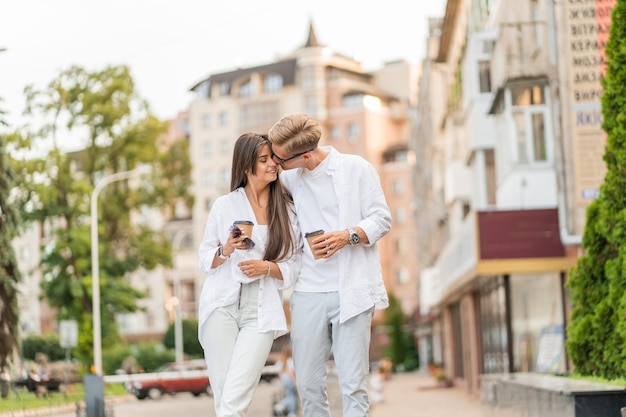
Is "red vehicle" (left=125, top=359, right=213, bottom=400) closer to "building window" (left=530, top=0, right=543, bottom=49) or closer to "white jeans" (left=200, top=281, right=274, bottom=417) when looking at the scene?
"building window" (left=530, top=0, right=543, bottom=49)

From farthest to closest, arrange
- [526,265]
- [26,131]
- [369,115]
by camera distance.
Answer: [369,115], [26,131], [526,265]

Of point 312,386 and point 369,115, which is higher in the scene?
point 369,115

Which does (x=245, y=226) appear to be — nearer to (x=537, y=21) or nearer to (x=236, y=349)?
(x=236, y=349)

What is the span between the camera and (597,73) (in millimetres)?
21156

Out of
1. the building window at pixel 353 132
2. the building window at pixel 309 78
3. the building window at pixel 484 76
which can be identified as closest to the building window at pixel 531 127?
the building window at pixel 484 76

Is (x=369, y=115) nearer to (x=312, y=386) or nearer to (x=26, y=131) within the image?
(x=26, y=131)

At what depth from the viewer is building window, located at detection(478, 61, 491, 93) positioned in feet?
101

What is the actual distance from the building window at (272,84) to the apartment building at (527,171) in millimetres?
83308

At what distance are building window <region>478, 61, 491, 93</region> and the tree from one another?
2424cm

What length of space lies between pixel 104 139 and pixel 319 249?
170ft

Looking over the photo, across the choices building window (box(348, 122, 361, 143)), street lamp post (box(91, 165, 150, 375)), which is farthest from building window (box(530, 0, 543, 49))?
building window (box(348, 122, 361, 143))

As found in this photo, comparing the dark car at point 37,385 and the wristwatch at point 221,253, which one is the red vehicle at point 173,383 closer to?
the dark car at point 37,385

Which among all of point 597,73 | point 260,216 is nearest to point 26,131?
point 597,73

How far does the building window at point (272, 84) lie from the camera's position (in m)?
121
